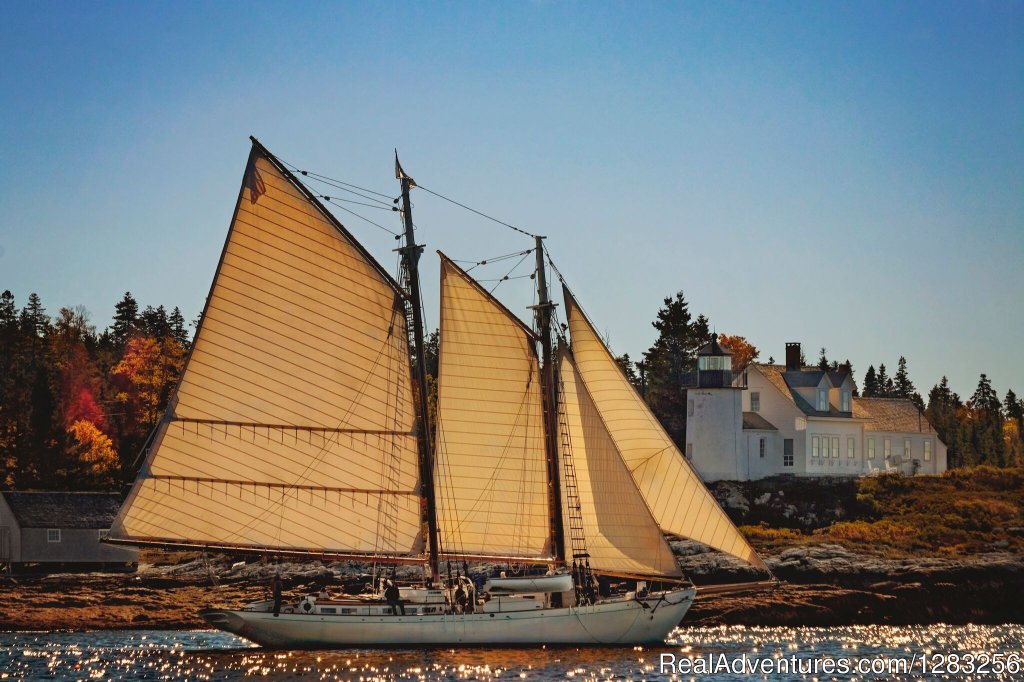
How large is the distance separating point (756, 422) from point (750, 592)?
2940 centimetres

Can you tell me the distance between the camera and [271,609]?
48.6 metres

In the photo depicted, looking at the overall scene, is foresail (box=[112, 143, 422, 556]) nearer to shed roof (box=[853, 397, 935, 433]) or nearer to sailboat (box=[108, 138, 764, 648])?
sailboat (box=[108, 138, 764, 648])

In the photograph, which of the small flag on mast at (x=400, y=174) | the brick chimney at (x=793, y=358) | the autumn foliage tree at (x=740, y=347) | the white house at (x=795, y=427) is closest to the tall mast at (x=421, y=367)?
the small flag on mast at (x=400, y=174)

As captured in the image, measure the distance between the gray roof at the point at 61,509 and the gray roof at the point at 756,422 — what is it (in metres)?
40.5

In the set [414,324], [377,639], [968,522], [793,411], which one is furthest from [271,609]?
[793,411]

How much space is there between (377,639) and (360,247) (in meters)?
13.8

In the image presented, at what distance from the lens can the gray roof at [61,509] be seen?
78.8 meters

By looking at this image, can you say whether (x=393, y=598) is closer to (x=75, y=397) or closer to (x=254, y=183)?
(x=254, y=183)

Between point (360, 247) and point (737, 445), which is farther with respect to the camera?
point (737, 445)

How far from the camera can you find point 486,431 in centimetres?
5038

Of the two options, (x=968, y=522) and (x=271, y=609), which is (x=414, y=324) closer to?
(x=271, y=609)

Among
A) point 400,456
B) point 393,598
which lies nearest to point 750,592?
point 393,598

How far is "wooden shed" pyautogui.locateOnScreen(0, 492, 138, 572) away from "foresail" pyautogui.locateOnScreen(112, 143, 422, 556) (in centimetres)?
3428

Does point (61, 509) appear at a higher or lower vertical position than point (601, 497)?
lower
